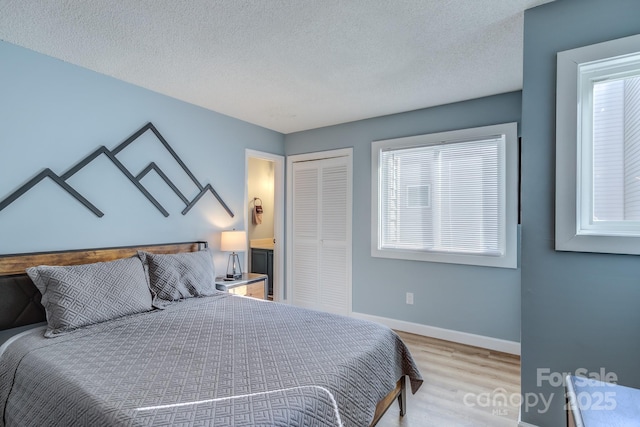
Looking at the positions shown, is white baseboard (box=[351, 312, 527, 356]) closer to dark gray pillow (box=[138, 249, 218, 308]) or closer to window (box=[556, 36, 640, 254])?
window (box=[556, 36, 640, 254])

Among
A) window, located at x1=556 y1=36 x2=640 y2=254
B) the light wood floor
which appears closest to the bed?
the light wood floor

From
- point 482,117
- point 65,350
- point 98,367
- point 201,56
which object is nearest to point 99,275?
point 65,350

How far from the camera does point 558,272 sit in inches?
70.3

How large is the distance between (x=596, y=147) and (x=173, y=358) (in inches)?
99.1

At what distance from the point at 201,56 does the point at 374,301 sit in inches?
123

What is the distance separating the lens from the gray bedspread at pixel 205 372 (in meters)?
1.22

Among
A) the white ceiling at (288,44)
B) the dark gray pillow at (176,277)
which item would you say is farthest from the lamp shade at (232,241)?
the white ceiling at (288,44)

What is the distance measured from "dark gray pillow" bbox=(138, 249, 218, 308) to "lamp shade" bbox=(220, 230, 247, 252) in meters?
0.55

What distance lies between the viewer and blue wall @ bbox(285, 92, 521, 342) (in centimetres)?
312

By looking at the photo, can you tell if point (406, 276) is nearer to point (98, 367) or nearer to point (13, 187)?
point (98, 367)

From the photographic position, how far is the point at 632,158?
1.68 meters

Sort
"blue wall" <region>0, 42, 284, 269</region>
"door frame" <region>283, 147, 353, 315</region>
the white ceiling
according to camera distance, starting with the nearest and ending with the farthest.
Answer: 1. the white ceiling
2. "blue wall" <region>0, 42, 284, 269</region>
3. "door frame" <region>283, 147, 353, 315</region>

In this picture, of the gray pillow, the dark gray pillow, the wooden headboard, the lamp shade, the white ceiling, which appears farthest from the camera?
the lamp shade

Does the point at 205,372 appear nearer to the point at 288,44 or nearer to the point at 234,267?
the point at 288,44
